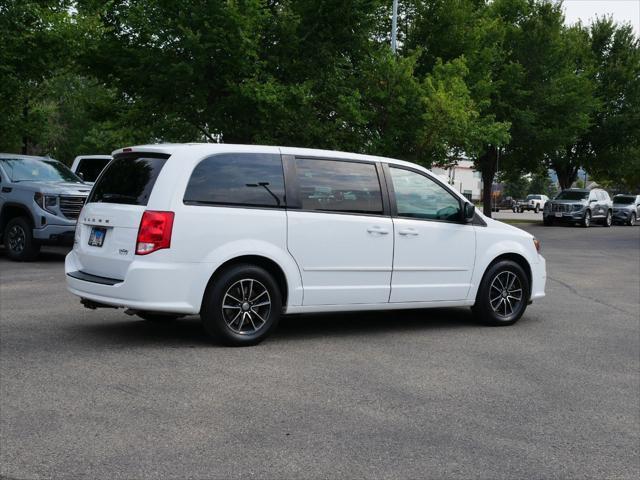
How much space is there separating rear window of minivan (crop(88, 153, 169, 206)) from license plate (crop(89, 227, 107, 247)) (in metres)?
0.28

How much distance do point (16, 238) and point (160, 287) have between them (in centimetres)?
909

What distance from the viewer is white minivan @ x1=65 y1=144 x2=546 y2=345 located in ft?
23.0

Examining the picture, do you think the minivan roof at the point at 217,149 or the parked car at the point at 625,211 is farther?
the parked car at the point at 625,211

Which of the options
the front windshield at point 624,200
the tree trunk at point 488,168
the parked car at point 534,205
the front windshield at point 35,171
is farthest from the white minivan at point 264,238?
the parked car at point 534,205

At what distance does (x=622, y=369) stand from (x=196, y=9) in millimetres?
17174

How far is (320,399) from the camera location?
18.4ft

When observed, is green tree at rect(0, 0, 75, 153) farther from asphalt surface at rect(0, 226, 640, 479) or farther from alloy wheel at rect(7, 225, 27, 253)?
asphalt surface at rect(0, 226, 640, 479)

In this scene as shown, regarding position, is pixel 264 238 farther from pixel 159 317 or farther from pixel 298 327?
pixel 159 317

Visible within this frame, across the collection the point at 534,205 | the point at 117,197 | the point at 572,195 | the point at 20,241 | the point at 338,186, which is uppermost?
the point at 572,195

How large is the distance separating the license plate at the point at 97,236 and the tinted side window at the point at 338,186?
72.5 inches

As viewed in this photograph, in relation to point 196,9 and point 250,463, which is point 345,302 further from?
point 196,9

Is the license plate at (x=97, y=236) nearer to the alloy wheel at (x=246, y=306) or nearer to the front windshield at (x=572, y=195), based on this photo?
the alloy wheel at (x=246, y=306)

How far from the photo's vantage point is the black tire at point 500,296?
8898mm

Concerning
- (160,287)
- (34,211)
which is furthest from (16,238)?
(160,287)
